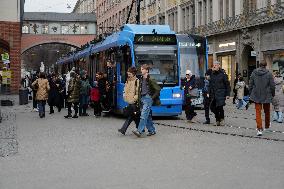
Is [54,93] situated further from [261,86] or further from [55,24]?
[55,24]

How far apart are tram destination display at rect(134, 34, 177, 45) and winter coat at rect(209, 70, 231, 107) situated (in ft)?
10.4

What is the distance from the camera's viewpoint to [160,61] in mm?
18797

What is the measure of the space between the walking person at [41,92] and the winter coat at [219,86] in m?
6.95

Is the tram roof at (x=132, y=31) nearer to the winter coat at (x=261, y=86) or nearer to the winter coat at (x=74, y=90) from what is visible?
the winter coat at (x=74, y=90)

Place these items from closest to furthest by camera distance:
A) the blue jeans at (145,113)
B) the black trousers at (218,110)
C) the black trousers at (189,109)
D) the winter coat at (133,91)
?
the blue jeans at (145,113) → the winter coat at (133,91) → the black trousers at (218,110) → the black trousers at (189,109)

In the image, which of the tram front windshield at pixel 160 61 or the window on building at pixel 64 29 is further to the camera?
the window on building at pixel 64 29

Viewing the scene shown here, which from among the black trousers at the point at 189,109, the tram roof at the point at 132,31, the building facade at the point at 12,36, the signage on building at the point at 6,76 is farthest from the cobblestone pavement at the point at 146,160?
the building facade at the point at 12,36

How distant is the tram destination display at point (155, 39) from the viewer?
62.2 feet

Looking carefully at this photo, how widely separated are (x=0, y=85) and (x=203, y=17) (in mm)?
16111

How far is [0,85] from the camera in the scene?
42875mm

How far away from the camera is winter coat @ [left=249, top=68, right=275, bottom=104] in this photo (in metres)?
13.4

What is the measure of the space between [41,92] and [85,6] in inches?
3950

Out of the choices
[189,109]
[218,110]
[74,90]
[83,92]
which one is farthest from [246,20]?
[218,110]

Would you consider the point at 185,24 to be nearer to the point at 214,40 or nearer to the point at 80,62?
the point at 214,40
